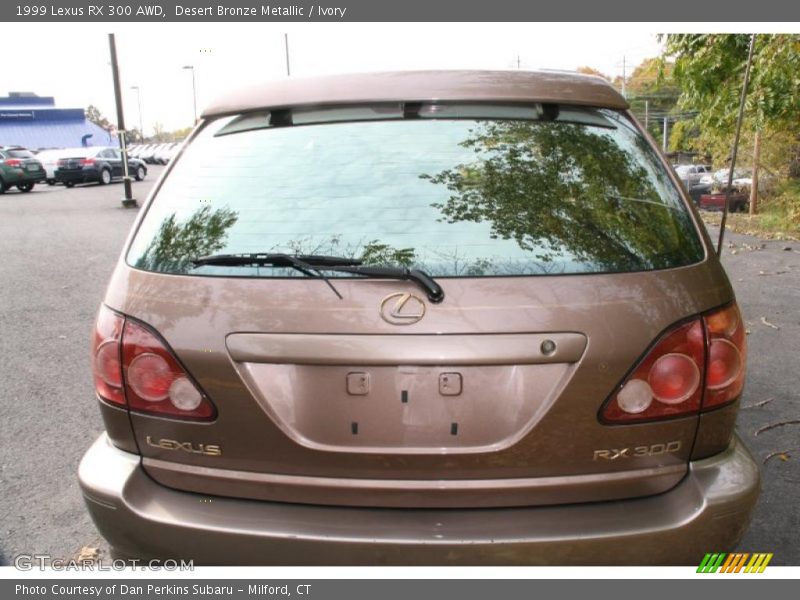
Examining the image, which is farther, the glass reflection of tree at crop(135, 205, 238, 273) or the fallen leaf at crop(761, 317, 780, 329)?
the fallen leaf at crop(761, 317, 780, 329)

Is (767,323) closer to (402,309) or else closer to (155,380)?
(402,309)

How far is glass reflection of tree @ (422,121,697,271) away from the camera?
2.09m

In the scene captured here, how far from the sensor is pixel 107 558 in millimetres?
2975

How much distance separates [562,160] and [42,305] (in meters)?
6.75

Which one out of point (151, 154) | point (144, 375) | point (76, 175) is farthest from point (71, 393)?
point (151, 154)

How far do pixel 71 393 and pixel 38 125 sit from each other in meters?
68.7

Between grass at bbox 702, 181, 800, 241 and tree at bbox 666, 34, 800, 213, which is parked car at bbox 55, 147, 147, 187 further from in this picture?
grass at bbox 702, 181, 800, 241

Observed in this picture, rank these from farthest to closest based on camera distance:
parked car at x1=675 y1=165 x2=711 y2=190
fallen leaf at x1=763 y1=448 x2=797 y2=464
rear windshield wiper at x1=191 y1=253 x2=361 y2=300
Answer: parked car at x1=675 y1=165 x2=711 y2=190, fallen leaf at x1=763 y1=448 x2=797 y2=464, rear windshield wiper at x1=191 y1=253 x2=361 y2=300

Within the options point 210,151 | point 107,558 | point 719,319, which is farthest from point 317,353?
point 107,558

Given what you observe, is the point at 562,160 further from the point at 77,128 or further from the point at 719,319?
the point at 77,128

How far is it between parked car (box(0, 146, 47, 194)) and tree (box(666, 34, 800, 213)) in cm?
2246

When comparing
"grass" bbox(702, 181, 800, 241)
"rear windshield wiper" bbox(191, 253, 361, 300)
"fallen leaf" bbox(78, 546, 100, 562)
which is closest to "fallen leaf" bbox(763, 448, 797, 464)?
"rear windshield wiper" bbox(191, 253, 361, 300)

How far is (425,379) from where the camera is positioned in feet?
6.24
